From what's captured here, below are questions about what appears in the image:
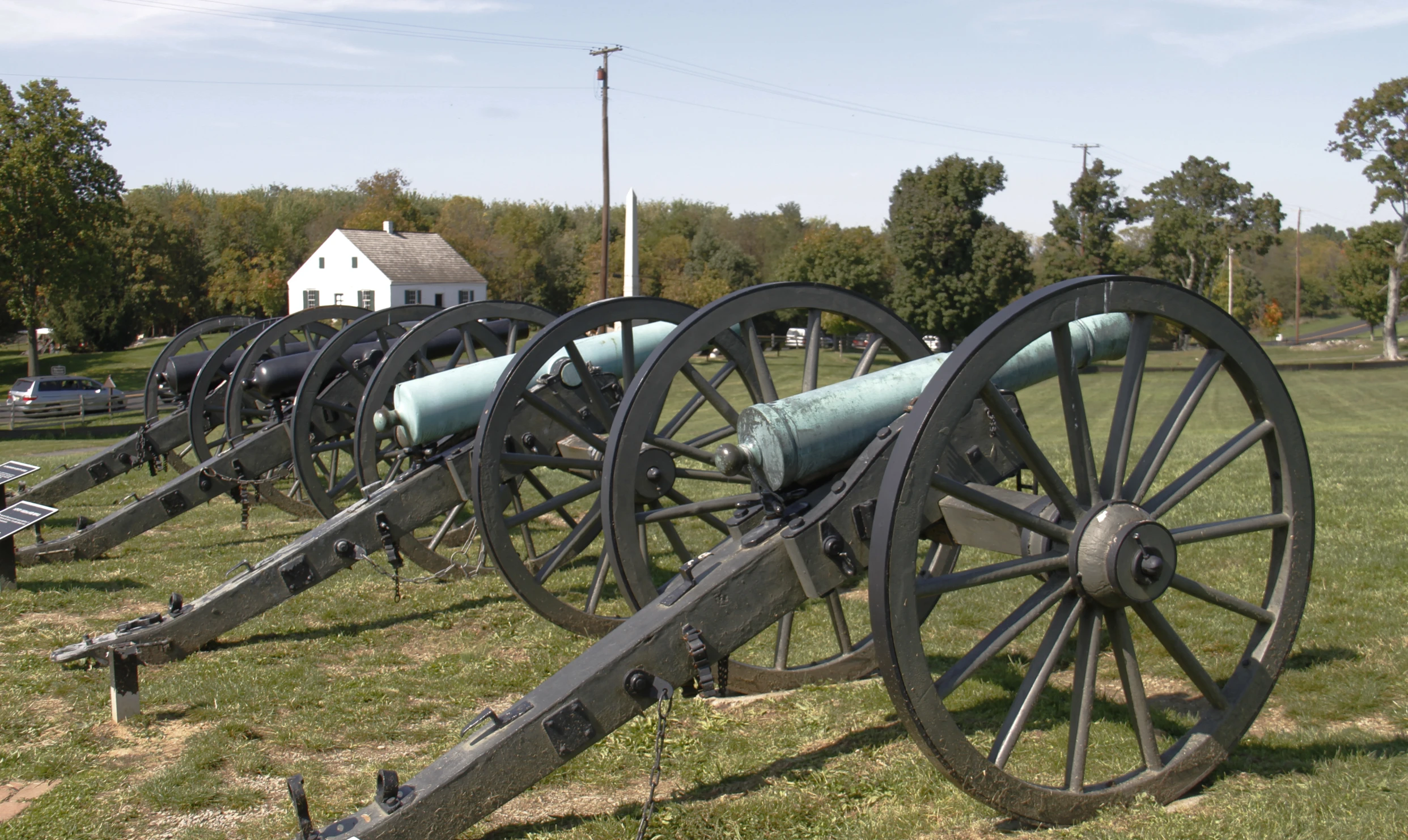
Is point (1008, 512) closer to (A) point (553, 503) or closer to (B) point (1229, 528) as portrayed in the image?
(B) point (1229, 528)

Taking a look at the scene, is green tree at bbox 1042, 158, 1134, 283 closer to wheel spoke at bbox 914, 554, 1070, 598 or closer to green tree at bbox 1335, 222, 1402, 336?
green tree at bbox 1335, 222, 1402, 336

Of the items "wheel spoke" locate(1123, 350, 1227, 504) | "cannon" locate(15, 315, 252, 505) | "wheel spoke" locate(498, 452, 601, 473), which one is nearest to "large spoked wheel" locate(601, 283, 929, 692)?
"wheel spoke" locate(498, 452, 601, 473)

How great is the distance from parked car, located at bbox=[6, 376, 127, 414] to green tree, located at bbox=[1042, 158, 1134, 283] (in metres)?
39.9

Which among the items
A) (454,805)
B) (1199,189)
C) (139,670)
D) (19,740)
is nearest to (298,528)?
(139,670)

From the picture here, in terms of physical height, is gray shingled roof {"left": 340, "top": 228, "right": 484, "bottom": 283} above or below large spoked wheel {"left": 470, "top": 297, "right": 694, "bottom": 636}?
above

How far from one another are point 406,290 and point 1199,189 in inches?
1944

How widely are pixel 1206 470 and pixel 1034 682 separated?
112cm

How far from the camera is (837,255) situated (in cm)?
5672

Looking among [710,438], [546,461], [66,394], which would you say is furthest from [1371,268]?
[546,461]

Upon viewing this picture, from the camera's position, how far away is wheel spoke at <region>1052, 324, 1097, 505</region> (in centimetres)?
387

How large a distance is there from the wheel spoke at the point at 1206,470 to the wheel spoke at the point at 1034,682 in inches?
19.3

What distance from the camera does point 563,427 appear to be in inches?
277

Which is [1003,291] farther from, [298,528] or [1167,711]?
[1167,711]

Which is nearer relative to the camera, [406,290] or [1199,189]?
[406,290]
